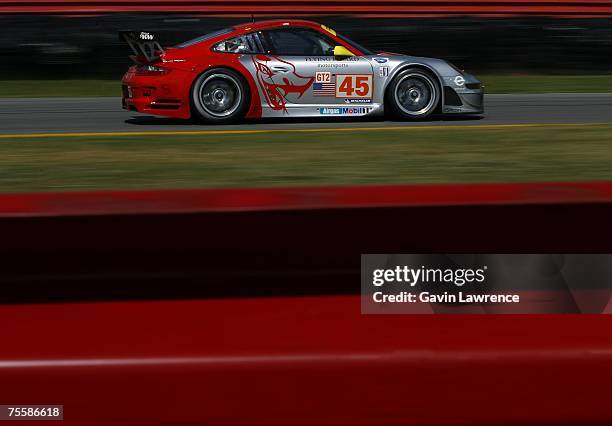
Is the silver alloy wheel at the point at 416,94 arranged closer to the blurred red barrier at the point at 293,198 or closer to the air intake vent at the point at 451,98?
the air intake vent at the point at 451,98

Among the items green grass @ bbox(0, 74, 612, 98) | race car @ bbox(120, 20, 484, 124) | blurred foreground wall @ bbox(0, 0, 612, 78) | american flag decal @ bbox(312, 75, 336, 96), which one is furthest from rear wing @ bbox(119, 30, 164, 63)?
blurred foreground wall @ bbox(0, 0, 612, 78)

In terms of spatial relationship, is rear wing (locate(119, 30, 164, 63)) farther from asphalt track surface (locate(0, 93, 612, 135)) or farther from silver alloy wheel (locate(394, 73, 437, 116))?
silver alloy wheel (locate(394, 73, 437, 116))

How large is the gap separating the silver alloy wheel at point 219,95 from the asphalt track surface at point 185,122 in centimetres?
23

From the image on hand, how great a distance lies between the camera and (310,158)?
6.83 m

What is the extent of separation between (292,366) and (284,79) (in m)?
7.74

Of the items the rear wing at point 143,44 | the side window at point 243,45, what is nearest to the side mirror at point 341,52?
the side window at point 243,45

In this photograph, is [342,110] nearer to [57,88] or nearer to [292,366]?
[57,88]

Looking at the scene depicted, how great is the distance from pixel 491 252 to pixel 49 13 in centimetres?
1394

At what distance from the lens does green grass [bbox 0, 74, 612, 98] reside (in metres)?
13.9

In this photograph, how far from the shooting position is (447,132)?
8688mm

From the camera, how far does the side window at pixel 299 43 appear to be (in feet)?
34.3

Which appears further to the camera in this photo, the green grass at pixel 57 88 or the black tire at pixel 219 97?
the green grass at pixel 57 88
